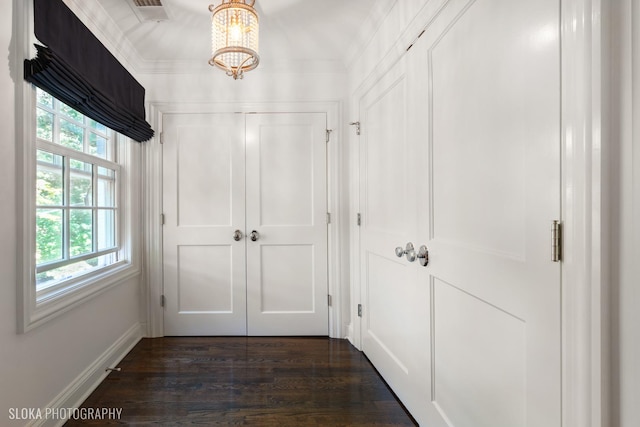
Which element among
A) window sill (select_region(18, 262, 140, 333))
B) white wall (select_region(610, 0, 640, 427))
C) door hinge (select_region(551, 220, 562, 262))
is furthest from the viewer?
window sill (select_region(18, 262, 140, 333))

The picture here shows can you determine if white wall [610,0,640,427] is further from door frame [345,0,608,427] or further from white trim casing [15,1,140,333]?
white trim casing [15,1,140,333]

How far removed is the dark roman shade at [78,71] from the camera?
1.34 metres

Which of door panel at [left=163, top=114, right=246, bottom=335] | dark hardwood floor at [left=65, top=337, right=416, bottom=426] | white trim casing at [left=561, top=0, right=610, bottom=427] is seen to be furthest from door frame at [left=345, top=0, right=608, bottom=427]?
door panel at [left=163, top=114, right=246, bottom=335]

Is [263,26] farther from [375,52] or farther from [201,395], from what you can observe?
[201,395]

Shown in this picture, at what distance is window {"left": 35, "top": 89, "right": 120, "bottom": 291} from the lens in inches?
60.5

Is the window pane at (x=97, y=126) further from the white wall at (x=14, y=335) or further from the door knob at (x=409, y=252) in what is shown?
the door knob at (x=409, y=252)

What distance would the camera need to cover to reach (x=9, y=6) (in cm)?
124

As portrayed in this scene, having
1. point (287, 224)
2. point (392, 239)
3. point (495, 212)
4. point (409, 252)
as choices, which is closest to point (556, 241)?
point (495, 212)

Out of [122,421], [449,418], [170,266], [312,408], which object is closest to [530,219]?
[449,418]

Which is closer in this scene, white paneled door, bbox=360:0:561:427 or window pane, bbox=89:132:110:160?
white paneled door, bbox=360:0:561:427

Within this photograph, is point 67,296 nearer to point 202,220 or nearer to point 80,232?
point 80,232

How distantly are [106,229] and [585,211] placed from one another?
259cm

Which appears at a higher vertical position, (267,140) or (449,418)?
(267,140)

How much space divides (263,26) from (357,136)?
98 centimetres
